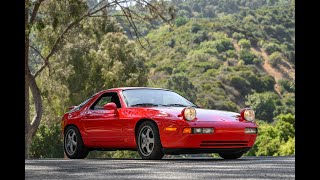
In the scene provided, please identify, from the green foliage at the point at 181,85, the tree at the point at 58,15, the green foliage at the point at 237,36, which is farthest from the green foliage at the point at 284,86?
the tree at the point at 58,15

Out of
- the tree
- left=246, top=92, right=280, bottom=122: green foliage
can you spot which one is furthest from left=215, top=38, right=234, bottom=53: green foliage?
the tree

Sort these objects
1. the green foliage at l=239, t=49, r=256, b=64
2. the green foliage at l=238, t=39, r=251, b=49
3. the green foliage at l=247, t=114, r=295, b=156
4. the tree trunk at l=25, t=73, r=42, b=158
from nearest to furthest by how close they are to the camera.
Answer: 1. the tree trunk at l=25, t=73, r=42, b=158
2. the green foliage at l=247, t=114, r=295, b=156
3. the green foliage at l=239, t=49, r=256, b=64
4. the green foliage at l=238, t=39, r=251, b=49

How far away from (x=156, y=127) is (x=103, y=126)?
1.54 m

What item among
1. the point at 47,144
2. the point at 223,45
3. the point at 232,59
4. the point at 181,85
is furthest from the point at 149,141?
the point at 223,45

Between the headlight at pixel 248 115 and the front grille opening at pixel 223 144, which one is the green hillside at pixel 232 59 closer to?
the headlight at pixel 248 115

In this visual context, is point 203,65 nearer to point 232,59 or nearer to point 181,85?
point 232,59

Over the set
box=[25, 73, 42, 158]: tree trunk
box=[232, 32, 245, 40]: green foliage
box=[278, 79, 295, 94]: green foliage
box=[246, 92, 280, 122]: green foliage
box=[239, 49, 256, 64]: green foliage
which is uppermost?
box=[232, 32, 245, 40]: green foliage

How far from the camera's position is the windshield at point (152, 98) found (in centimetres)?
1211

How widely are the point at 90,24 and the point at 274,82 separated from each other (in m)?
→ 80.2

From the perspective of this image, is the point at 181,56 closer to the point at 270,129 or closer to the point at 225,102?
the point at 225,102

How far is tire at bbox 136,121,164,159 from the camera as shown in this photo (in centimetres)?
1112

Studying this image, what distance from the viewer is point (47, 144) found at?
50.0m

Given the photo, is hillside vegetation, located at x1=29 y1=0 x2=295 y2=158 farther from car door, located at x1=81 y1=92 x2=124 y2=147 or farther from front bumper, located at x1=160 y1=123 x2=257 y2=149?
front bumper, located at x1=160 y1=123 x2=257 y2=149

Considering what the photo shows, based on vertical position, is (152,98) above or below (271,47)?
below
